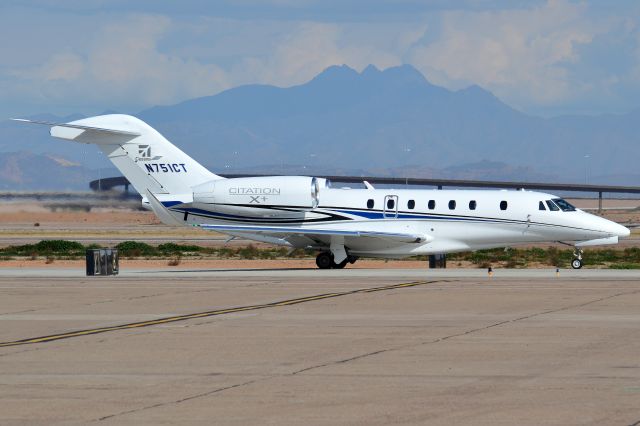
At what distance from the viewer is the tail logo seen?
4500 centimetres

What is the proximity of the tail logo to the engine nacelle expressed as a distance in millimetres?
2132

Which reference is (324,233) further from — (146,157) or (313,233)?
(146,157)

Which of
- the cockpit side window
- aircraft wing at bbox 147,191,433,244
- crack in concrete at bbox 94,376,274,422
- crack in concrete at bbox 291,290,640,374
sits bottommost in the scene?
crack in concrete at bbox 94,376,274,422

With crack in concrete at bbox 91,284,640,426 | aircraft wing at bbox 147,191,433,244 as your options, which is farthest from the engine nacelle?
crack in concrete at bbox 91,284,640,426

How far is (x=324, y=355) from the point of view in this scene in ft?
65.2

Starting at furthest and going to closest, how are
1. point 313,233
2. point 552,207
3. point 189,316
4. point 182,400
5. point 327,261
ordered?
point 327,261
point 552,207
point 313,233
point 189,316
point 182,400

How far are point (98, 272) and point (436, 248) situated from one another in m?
11.8

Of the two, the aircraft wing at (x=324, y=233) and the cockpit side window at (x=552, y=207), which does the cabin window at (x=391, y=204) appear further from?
the cockpit side window at (x=552, y=207)

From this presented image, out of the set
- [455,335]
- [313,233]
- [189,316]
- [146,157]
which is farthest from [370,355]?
[146,157]

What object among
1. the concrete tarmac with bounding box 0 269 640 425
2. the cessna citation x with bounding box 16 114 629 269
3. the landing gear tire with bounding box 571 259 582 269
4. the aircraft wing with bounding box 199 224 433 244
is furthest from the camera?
the landing gear tire with bounding box 571 259 582 269

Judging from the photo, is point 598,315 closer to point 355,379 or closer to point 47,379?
point 355,379

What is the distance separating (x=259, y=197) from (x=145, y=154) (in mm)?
4526

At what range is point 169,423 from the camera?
14.0 meters

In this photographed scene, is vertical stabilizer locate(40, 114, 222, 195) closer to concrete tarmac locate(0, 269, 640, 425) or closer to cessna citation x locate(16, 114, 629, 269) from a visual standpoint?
cessna citation x locate(16, 114, 629, 269)
